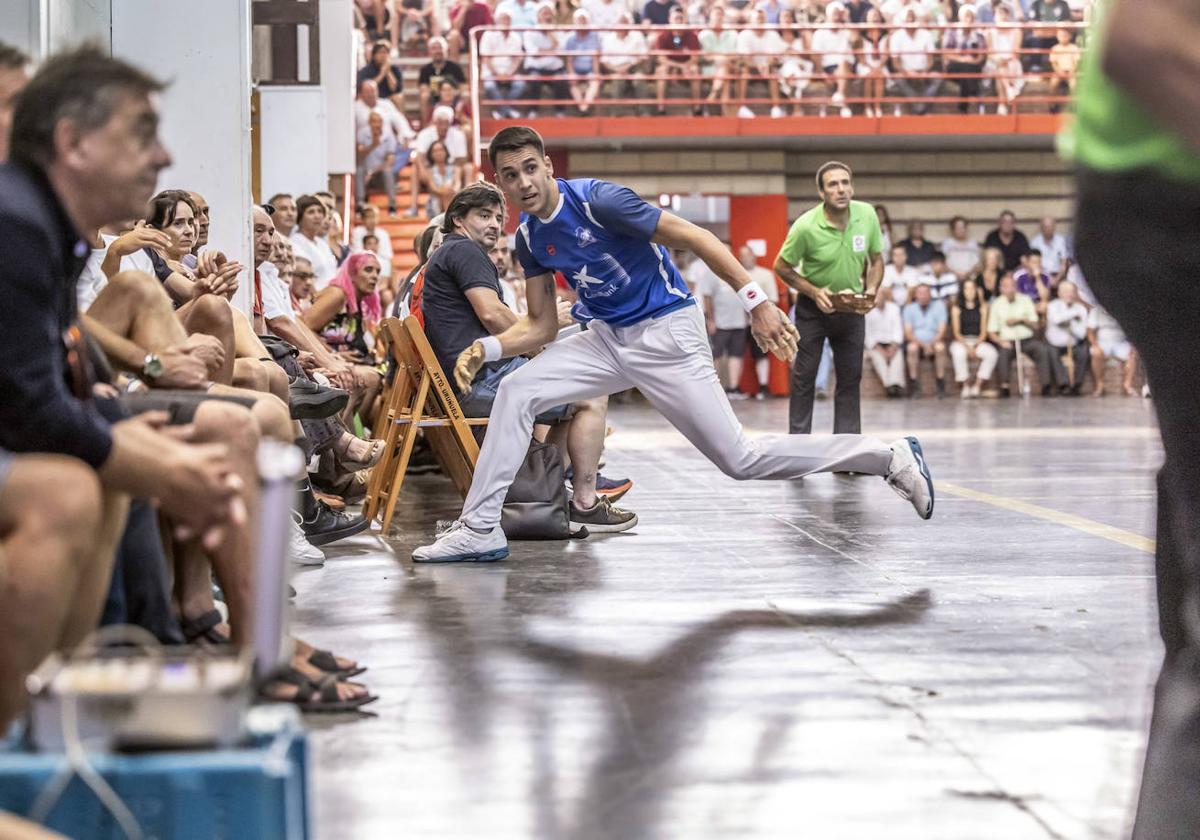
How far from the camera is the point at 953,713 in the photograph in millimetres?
3369

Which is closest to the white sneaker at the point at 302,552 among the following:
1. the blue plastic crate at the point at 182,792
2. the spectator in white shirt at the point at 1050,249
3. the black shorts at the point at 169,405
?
the black shorts at the point at 169,405

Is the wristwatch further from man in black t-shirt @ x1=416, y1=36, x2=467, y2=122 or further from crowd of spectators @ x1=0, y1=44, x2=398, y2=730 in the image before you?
man in black t-shirt @ x1=416, y1=36, x2=467, y2=122

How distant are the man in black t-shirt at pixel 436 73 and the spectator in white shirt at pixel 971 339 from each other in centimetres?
786

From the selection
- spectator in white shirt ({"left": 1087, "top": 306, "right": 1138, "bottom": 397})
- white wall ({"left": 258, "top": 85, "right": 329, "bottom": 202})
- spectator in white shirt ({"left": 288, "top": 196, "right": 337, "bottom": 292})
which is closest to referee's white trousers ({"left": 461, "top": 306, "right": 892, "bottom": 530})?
spectator in white shirt ({"left": 288, "top": 196, "right": 337, "bottom": 292})

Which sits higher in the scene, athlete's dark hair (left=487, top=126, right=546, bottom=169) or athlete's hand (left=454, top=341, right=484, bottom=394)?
athlete's dark hair (left=487, top=126, right=546, bottom=169)

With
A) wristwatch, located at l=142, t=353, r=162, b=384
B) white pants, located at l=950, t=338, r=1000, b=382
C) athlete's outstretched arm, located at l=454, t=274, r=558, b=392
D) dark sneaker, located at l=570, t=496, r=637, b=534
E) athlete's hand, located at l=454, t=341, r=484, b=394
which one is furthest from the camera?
white pants, located at l=950, t=338, r=1000, b=382

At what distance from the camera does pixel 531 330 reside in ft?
20.9

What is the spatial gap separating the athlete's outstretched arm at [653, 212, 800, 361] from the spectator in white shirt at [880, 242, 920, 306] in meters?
17.1

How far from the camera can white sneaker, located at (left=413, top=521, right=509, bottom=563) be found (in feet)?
19.2

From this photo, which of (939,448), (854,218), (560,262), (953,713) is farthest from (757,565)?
(939,448)

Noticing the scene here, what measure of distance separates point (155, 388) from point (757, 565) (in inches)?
98.8

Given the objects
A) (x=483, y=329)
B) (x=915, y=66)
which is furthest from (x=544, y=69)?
(x=483, y=329)

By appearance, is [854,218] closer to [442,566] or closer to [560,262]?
[560,262]

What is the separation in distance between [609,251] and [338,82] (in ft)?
39.6
